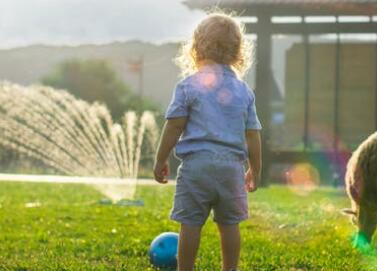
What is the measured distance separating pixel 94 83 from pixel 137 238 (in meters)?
51.9

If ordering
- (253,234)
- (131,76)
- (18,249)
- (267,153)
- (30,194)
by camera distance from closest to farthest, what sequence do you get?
(18,249), (253,234), (30,194), (267,153), (131,76)

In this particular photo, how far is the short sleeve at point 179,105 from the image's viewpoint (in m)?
3.92

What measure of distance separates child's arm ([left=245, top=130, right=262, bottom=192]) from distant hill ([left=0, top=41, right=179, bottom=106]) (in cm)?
5664

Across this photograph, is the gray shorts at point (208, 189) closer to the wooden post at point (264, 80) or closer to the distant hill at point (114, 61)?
the wooden post at point (264, 80)

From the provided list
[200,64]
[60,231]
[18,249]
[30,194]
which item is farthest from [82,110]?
[200,64]

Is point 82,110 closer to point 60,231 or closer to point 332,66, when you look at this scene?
point 332,66

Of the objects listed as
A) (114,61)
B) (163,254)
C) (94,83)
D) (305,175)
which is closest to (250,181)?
(163,254)

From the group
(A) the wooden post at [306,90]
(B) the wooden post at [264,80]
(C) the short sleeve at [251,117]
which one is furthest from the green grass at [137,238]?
(A) the wooden post at [306,90]

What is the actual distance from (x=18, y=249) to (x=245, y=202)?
2.52m

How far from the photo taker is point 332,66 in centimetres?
2173

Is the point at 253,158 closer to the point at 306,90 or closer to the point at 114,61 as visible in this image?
A: the point at 306,90

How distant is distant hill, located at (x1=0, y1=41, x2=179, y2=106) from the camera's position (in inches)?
2468

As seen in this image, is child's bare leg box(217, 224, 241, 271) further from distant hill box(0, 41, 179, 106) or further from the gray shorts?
distant hill box(0, 41, 179, 106)

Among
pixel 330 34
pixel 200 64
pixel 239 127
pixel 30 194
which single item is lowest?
pixel 30 194
